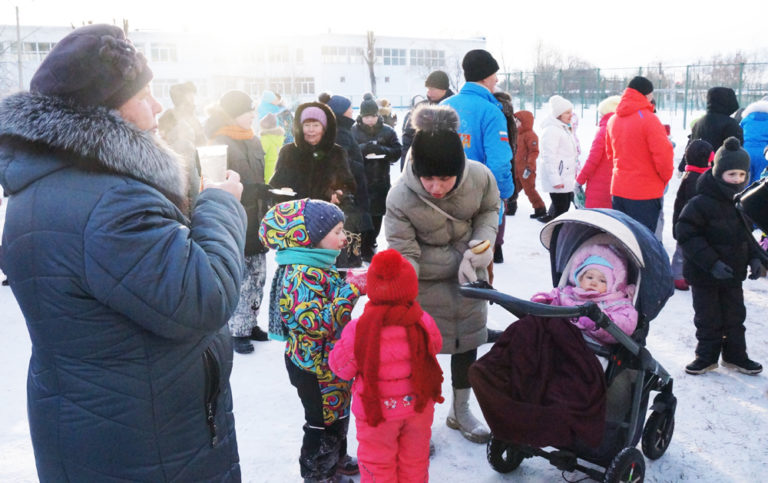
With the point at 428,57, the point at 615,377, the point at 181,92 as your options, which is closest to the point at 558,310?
the point at 615,377

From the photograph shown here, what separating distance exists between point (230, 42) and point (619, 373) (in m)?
56.2

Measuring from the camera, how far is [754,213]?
2686 mm

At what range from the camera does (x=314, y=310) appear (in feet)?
8.95

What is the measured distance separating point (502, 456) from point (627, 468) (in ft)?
2.04

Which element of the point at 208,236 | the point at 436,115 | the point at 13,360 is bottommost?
the point at 13,360

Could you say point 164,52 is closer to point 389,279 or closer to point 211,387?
point 389,279

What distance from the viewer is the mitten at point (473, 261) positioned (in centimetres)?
316

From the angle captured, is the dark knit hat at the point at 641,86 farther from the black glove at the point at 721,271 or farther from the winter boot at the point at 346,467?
the winter boot at the point at 346,467

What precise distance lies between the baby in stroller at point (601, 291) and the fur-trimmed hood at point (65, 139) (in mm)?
2168

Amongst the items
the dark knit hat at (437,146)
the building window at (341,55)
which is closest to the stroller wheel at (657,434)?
the dark knit hat at (437,146)

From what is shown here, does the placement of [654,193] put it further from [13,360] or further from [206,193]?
[13,360]

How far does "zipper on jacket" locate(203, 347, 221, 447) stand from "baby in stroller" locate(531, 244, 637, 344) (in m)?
1.82

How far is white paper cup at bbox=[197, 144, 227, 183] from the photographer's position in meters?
1.95

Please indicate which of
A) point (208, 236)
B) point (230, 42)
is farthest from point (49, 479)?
point (230, 42)
